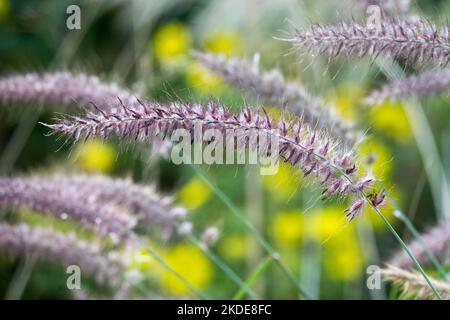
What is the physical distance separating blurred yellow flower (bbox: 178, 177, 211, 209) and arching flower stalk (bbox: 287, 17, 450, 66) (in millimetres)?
2185

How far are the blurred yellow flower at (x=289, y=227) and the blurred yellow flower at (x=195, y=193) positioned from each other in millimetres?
356

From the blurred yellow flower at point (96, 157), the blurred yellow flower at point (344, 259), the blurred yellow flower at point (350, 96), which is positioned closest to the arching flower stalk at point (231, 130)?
the blurred yellow flower at point (350, 96)

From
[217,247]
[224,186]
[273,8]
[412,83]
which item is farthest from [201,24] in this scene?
[412,83]

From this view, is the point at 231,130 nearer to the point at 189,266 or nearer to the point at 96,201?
the point at 96,201

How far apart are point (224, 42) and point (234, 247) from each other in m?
1.04

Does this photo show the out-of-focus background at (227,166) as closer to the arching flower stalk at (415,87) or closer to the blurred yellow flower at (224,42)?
the blurred yellow flower at (224,42)

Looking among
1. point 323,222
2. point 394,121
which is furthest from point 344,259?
point 394,121

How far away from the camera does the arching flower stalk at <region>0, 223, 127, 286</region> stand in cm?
175

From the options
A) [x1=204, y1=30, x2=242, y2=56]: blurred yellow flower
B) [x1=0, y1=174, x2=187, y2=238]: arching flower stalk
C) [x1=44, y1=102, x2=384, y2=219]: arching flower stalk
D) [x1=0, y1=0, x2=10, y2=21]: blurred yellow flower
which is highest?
[x1=0, y1=0, x2=10, y2=21]: blurred yellow flower

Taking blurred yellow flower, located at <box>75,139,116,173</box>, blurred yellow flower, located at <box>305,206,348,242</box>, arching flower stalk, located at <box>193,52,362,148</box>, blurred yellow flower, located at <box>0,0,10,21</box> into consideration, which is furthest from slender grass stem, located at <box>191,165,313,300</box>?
blurred yellow flower, located at <box>0,0,10,21</box>

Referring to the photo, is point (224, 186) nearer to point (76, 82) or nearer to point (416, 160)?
point (416, 160)

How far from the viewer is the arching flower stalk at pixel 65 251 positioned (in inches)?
68.9

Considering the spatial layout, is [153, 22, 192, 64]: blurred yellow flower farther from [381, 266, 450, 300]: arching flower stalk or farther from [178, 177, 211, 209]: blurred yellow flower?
[381, 266, 450, 300]: arching flower stalk

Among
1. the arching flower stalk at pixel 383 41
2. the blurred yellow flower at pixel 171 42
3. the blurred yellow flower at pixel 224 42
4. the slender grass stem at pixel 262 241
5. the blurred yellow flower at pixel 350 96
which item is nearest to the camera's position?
the arching flower stalk at pixel 383 41
